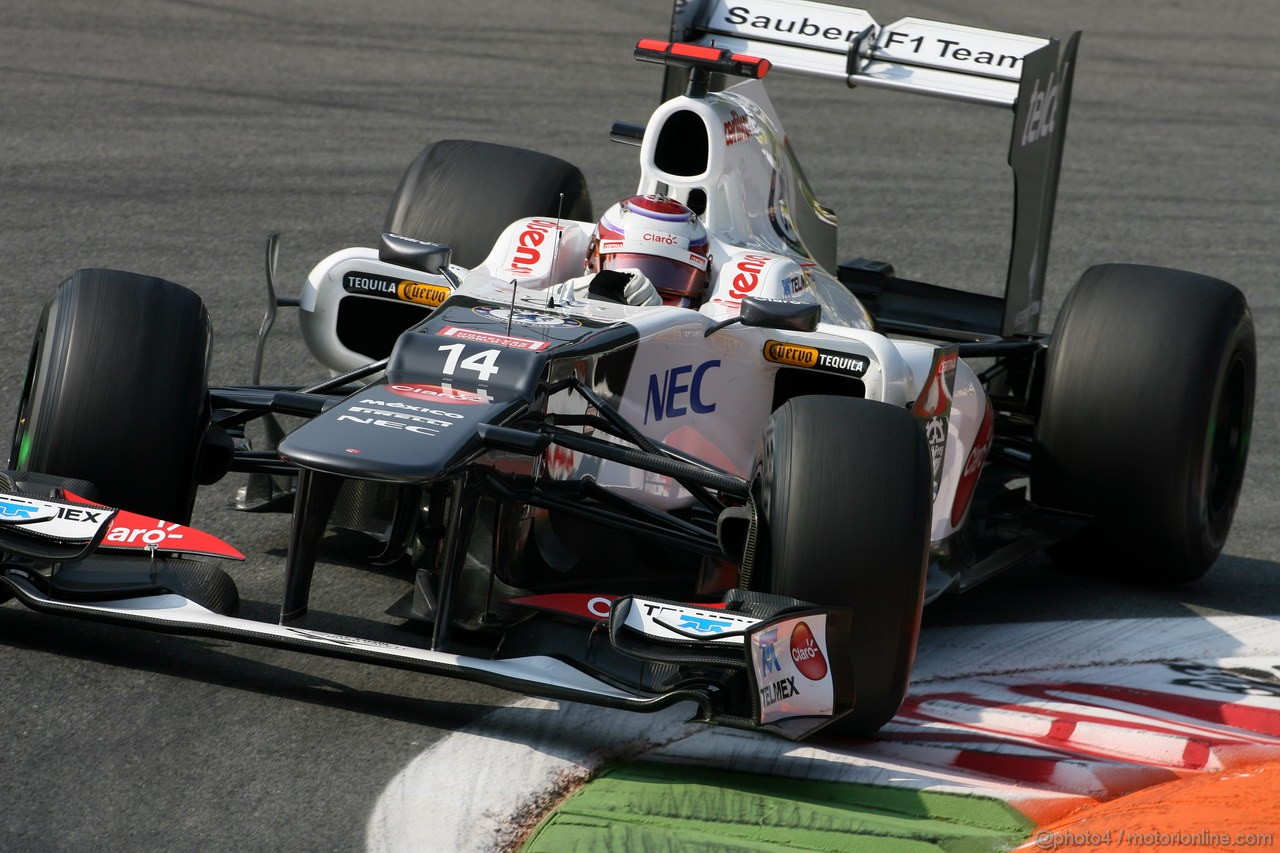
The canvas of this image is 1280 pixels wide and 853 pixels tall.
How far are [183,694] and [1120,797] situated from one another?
2554 millimetres

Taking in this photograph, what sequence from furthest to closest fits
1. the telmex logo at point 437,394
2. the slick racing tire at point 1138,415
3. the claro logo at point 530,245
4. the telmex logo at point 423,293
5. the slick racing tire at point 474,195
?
the slick racing tire at point 474,195
the slick racing tire at point 1138,415
the claro logo at point 530,245
the telmex logo at point 423,293
the telmex logo at point 437,394

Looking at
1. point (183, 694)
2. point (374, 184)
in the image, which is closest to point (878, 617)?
point (183, 694)

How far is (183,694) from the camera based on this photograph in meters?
5.09

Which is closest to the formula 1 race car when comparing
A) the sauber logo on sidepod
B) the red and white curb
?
the sauber logo on sidepod

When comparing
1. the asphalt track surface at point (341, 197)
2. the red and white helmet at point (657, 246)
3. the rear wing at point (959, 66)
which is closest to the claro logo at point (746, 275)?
the red and white helmet at point (657, 246)

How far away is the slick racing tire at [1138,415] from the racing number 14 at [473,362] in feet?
8.17

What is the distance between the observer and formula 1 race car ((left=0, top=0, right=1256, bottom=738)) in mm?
4918

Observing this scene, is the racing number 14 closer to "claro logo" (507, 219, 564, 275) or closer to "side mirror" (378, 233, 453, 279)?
"side mirror" (378, 233, 453, 279)

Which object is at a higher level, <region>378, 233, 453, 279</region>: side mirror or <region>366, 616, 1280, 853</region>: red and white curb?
<region>378, 233, 453, 279</region>: side mirror

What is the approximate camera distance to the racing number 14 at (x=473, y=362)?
5.28m

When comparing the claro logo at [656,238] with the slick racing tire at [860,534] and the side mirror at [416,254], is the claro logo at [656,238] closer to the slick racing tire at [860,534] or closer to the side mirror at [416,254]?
the side mirror at [416,254]

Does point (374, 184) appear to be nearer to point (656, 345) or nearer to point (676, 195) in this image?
point (676, 195)

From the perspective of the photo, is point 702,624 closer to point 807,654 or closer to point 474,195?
point 807,654

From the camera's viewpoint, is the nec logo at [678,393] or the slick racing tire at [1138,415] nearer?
the nec logo at [678,393]
